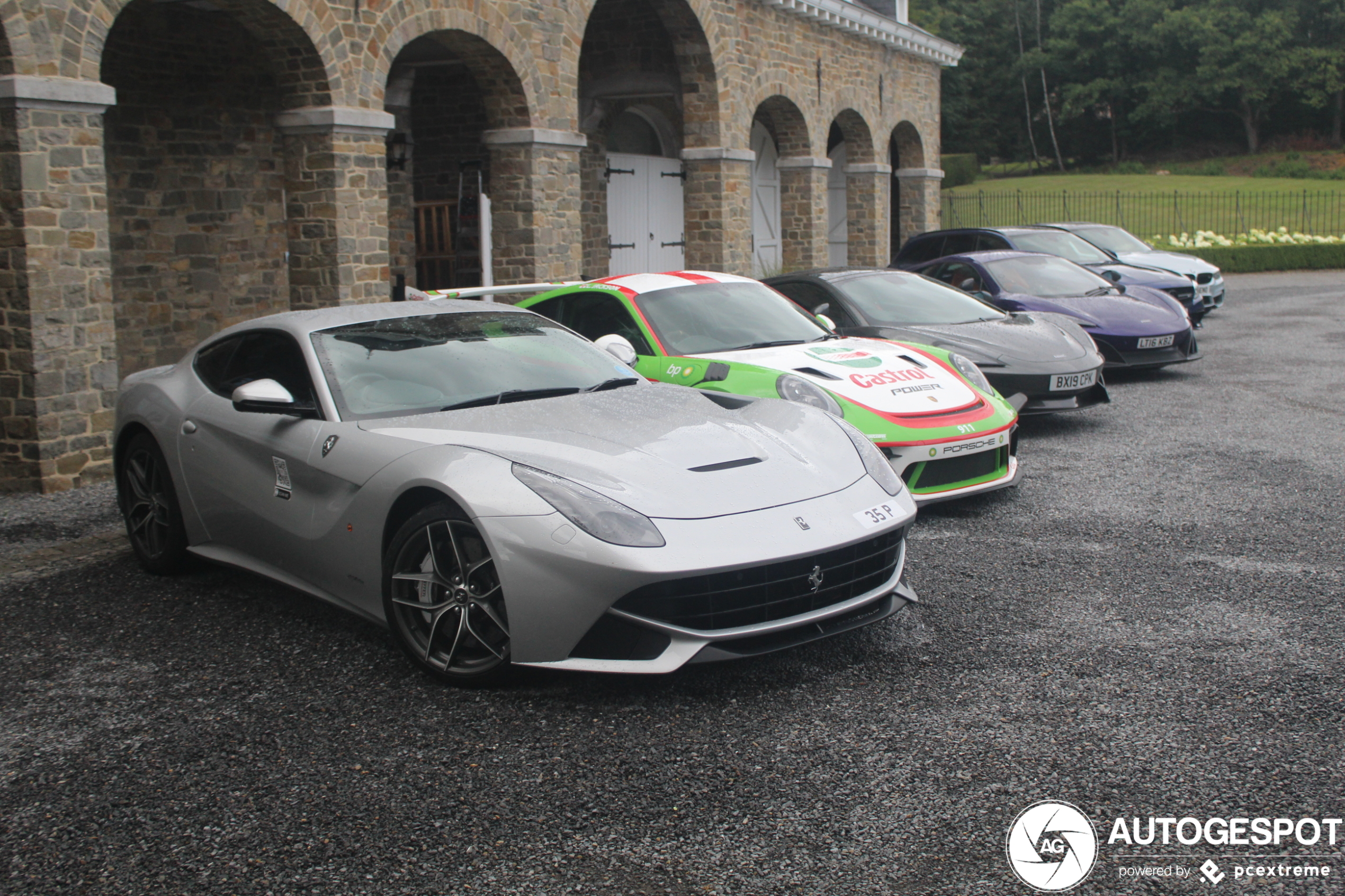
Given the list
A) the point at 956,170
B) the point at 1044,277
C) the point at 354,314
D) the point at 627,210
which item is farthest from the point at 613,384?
the point at 956,170

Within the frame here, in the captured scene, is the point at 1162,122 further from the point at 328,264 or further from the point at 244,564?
the point at 244,564

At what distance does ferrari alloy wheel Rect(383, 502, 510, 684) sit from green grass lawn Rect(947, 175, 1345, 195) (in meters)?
44.4

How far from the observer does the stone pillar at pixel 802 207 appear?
1981 cm

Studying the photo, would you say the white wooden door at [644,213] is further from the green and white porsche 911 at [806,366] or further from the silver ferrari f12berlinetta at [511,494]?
the silver ferrari f12berlinetta at [511,494]

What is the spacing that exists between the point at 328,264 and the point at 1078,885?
31.0 ft

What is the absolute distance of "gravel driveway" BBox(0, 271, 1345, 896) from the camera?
113 inches

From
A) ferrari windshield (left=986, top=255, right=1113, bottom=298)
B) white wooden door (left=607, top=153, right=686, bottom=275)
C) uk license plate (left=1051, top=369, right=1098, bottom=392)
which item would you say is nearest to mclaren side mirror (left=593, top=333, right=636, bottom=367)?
uk license plate (left=1051, top=369, right=1098, bottom=392)

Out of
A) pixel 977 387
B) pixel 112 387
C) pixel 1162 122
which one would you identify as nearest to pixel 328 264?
pixel 112 387

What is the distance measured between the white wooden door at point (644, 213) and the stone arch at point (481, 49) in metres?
5.88

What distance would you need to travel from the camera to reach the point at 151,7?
12.0 meters

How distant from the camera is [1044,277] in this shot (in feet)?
38.7

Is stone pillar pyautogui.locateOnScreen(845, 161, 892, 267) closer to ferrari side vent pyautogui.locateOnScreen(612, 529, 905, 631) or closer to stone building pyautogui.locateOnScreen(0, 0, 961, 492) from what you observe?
stone building pyautogui.locateOnScreen(0, 0, 961, 492)

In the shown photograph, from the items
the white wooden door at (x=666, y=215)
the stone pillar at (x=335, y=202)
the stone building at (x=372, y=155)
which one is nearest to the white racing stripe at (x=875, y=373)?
the stone building at (x=372, y=155)

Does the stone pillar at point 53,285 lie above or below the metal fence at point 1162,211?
below
